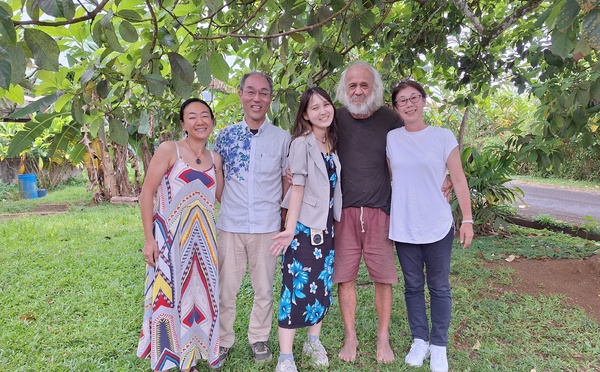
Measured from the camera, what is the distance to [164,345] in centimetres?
215

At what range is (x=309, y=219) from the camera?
2260mm

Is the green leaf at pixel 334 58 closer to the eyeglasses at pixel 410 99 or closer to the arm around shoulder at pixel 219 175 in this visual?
the eyeglasses at pixel 410 99

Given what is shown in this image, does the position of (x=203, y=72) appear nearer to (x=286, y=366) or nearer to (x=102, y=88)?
(x=102, y=88)

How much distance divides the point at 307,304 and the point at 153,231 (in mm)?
913

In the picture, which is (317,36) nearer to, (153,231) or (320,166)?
(320,166)

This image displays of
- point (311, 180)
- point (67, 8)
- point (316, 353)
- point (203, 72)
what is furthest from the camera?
point (316, 353)

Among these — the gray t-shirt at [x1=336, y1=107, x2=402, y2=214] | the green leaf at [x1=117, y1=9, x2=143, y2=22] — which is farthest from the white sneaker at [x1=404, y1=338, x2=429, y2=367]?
the green leaf at [x1=117, y1=9, x2=143, y2=22]

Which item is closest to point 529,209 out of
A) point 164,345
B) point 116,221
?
point 116,221

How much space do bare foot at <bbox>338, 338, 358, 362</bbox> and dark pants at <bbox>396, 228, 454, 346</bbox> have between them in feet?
1.51

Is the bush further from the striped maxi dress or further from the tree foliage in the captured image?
the striped maxi dress

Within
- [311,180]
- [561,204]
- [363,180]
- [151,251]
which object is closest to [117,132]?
[151,251]

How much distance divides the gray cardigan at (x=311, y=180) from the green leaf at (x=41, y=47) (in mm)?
1273

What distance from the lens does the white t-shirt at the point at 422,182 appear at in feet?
7.61

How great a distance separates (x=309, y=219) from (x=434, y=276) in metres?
0.81
